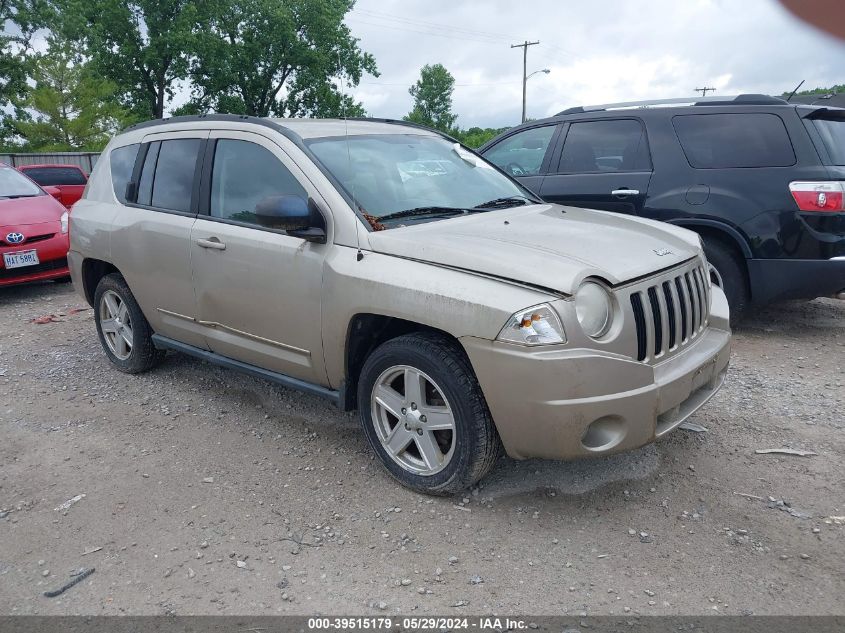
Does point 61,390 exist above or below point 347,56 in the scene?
below

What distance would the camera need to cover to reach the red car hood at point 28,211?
7719 millimetres

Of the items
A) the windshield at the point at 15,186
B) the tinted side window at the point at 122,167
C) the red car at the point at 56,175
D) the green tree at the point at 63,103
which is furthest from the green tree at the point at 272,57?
the tinted side window at the point at 122,167

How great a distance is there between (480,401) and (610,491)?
875 mm

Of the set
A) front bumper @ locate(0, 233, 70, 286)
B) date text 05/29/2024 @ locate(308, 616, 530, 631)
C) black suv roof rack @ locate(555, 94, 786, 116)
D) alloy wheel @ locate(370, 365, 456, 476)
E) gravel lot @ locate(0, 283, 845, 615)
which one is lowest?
date text 05/29/2024 @ locate(308, 616, 530, 631)

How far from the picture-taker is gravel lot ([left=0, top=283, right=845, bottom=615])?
2.65 metres

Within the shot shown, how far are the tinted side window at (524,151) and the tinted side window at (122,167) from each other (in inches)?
127

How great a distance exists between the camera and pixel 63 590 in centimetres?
273

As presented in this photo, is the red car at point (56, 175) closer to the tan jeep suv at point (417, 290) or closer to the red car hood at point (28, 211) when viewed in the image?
the red car hood at point (28, 211)

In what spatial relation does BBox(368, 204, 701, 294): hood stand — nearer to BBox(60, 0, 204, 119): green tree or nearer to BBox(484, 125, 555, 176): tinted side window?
BBox(484, 125, 555, 176): tinted side window

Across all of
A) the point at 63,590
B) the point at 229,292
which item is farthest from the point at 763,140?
the point at 63,590

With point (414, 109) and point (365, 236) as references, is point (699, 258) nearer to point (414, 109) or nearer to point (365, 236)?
point (365, 236)

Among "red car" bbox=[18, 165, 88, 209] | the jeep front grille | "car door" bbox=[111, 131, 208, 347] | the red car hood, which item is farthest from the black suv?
"red car" bbox=[18, 165, 88, 209]

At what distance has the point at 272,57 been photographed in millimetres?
38938

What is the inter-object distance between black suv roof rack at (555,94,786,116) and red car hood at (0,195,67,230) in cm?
589
